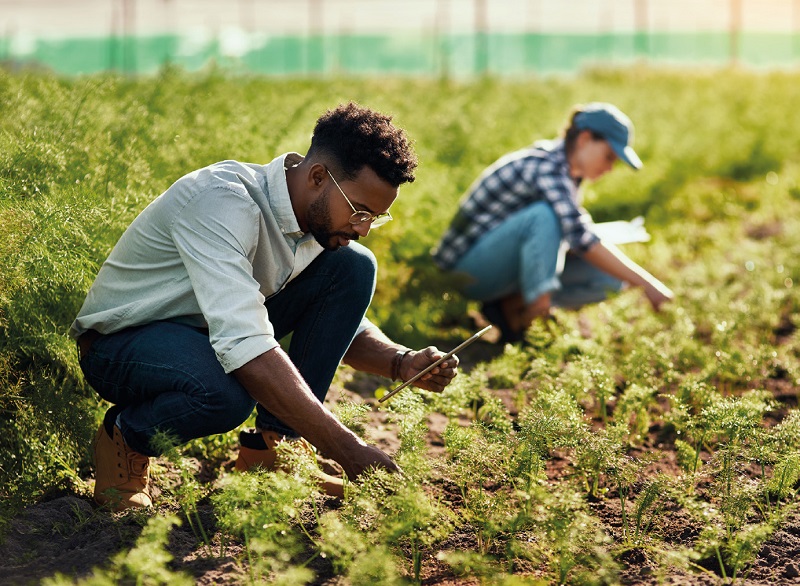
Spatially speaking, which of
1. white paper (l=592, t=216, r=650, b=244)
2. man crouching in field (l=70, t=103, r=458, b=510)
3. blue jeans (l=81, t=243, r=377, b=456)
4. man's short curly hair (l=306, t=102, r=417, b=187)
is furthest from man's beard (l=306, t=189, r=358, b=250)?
white paper (l=592, t=216, r=650, b=244)

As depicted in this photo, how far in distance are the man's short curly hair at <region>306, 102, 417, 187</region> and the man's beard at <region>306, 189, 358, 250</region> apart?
0.35 feet

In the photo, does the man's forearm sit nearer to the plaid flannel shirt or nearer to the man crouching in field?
the man crouching in field

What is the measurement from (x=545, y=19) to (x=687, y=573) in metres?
28.2

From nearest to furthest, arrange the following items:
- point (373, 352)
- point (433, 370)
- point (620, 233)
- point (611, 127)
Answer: point (433, 370) < point (373, 352) < point (611, 127) < point (620, 233)

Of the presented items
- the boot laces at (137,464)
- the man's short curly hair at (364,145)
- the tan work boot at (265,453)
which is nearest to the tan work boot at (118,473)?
the boot laces at (137,464)

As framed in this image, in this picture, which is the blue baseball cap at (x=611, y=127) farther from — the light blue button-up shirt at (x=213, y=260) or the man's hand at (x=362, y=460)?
the man's hand at (x=362, y=460)

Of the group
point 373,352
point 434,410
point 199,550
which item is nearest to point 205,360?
point 199,550

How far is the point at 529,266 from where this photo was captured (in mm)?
4992

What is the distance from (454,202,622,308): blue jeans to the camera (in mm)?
4984

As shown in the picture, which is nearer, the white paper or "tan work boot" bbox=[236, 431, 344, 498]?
"tan work boot" bbox=[236, 431, 344, 498]

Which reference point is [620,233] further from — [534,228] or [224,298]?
[224,298]

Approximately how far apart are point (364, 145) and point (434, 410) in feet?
3.38

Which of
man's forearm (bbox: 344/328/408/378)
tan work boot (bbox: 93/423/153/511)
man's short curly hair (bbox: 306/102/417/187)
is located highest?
man's short curly hair (bbox: 306/102/417/187)

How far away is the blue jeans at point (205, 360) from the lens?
9.07 feet
